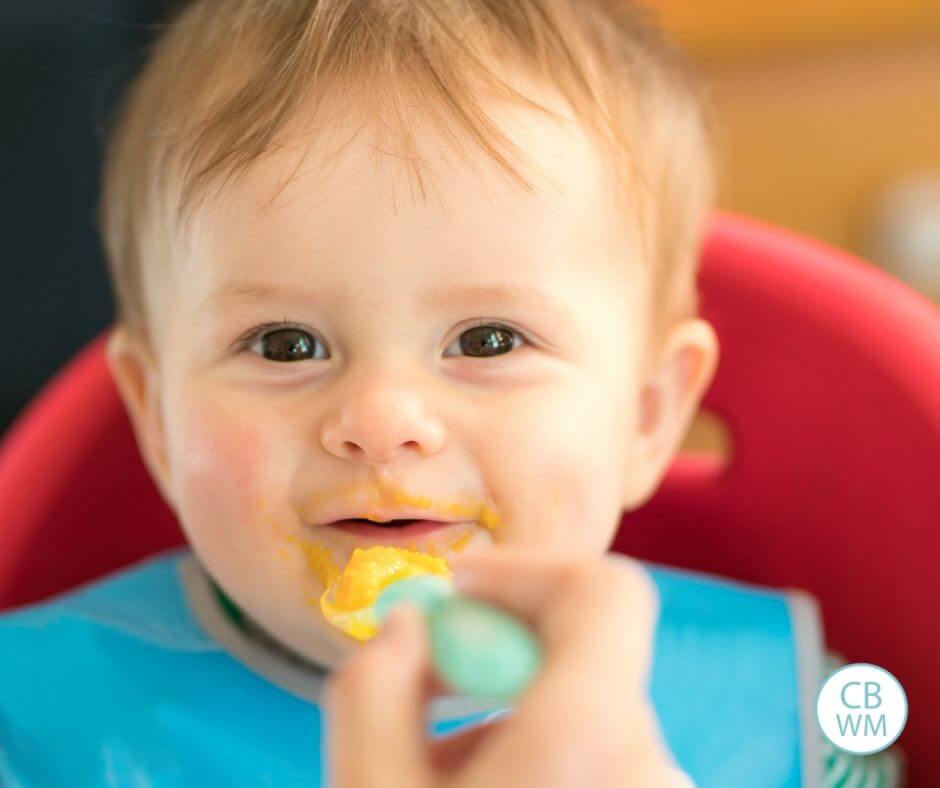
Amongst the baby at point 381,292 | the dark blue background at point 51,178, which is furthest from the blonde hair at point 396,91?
the dark blue background at point 51,178

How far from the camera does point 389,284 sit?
24.1 inches

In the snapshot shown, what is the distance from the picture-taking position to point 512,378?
65 centimetres

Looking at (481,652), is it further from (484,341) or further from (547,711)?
(484,341)

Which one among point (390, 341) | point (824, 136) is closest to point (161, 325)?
point (390, 341)

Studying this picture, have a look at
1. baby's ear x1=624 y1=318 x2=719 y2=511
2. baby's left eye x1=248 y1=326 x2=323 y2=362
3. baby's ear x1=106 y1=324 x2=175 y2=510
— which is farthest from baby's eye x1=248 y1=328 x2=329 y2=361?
baby's ear x1=624 y1=318 x2=719 y2=511

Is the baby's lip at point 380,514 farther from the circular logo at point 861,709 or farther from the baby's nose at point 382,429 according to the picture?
the circular logo at point 861,709

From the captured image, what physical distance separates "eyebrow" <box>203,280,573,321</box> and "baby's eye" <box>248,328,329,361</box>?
25 mm

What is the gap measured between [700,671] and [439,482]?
273 mm

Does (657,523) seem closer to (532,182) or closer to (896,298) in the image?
(896,298)

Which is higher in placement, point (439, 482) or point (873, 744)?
point (439, 482)

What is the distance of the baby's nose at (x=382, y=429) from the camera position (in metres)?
0.59

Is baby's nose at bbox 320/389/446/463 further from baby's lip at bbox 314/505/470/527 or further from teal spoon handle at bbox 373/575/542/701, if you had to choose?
teal spoon handle at bbox 373/575/542/701

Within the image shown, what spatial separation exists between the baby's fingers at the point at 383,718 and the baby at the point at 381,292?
0.21 meters

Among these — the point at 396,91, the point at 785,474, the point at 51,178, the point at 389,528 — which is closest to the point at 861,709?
the point at 785,474
